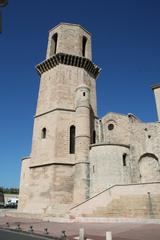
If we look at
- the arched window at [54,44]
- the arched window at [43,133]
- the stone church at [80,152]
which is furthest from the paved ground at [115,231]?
the arched window at [54,44]

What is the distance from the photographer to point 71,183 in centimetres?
1925

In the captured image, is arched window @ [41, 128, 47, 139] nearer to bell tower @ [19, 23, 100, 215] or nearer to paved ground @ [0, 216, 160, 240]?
bell tower @ [19, 23, 100, 215]

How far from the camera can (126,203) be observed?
14.0 m

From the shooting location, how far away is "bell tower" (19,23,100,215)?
18.9 m

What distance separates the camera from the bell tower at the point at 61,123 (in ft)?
62.0

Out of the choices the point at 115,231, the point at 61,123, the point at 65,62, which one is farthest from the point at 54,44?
the point at 115,231

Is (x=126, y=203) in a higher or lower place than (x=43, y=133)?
lower

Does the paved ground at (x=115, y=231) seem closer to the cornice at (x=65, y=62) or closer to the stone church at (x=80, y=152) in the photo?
the stone church at (x=80, y=152)

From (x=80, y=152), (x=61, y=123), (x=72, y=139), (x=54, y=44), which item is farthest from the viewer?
(x=54, y=44)

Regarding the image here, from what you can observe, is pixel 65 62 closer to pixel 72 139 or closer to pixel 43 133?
pixel 43 133

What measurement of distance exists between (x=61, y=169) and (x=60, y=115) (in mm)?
5172

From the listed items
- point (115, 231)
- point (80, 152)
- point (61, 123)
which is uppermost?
point (61, 123)

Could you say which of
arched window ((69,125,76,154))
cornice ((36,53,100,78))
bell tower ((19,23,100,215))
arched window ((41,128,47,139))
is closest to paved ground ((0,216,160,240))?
bell tower ((19,23,100,215))

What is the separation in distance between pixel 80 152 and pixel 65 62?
1028 centimetres
